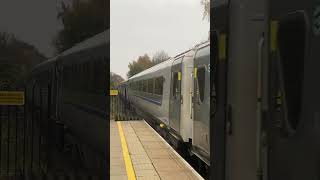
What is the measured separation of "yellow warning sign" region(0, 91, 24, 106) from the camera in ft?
7.58

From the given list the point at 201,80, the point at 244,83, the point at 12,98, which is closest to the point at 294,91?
the point at 244,83

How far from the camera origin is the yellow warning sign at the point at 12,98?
2.31 m

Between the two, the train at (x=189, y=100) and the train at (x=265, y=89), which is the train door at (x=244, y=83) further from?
the train at (x=189, y=100)

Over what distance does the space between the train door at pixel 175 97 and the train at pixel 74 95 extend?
9.27 meters

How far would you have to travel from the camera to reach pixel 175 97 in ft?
42.3

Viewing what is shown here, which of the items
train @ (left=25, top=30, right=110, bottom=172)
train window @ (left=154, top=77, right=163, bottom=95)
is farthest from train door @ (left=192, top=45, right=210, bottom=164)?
train window @ (left=154, top=77, right=163, bottom=95)

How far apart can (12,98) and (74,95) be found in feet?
1.11

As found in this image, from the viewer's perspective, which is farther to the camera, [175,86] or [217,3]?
[175,86]

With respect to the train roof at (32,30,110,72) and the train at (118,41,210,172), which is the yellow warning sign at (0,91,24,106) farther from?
the train at (118,41,210,172)

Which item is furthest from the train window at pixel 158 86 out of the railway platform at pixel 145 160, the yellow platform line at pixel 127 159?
the yellow platform line at pixel 127 159

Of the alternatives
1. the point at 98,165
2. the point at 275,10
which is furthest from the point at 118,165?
the point at 275,10

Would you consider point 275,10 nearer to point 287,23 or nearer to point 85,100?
point 287,23

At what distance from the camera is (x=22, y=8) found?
2.28 meters

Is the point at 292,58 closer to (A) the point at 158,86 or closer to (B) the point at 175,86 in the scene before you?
(B) the point at 175,86
